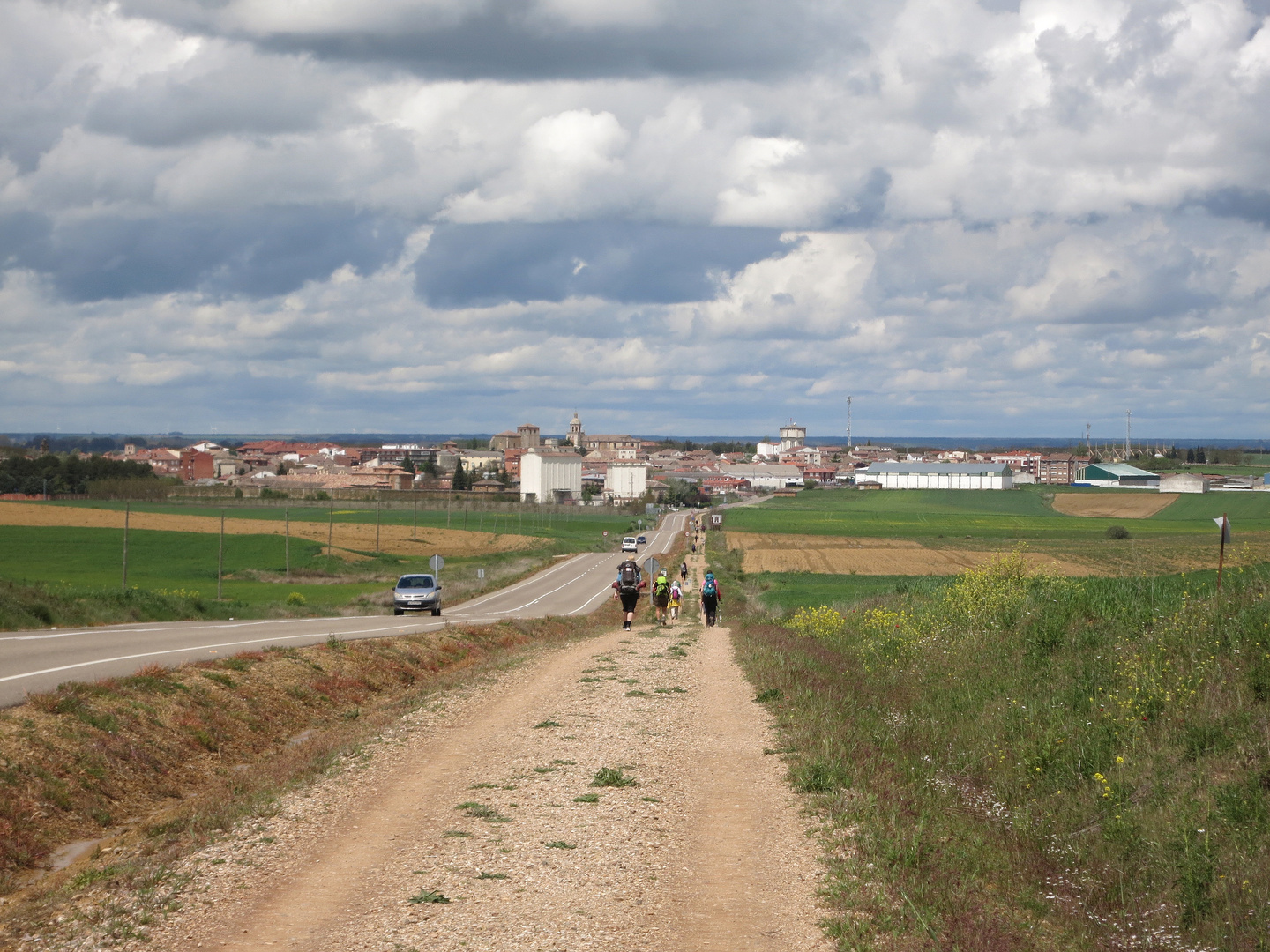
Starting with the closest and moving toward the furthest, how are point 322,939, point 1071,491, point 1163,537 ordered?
point 322,939 → point 1163,537 → point 1071,491

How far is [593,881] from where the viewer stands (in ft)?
28.6

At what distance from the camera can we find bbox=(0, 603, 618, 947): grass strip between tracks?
9.58 meters

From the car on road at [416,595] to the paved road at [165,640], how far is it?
787 millimetres

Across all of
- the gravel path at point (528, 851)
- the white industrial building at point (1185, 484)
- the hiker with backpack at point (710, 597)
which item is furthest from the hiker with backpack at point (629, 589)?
the white industrial building at point (1185, 484)

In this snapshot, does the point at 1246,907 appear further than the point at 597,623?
No

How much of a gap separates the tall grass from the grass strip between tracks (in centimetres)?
574

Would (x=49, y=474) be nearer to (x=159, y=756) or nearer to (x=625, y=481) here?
(x=625, y=481)

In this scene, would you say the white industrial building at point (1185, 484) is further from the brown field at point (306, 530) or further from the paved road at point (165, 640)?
the paved road at point (165, 640)

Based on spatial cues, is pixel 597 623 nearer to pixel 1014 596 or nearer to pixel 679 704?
pixel 1014 596

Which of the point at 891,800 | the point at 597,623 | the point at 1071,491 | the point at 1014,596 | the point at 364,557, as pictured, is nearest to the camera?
the point at 891,800

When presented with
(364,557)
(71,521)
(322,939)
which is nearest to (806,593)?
(364,557)

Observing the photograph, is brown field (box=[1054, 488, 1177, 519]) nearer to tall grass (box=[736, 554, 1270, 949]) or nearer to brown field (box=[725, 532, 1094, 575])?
brown field (box=[725, 532, 1094, 575])

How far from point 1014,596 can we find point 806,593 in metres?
35.2

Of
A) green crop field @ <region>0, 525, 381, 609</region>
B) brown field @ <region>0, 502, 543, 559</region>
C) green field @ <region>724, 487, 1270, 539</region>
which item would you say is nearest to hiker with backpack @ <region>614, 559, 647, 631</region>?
green crop field @ <region>0, 525, 381, 609</region>
